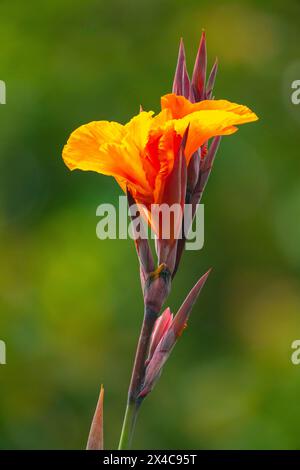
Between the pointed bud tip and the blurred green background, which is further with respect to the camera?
the blurred green background

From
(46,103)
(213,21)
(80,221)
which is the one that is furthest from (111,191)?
(213,21)

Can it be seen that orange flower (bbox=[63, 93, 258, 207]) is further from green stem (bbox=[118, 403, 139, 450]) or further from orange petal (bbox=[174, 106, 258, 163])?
green stem (bbox=[118, 403, 139, 450])

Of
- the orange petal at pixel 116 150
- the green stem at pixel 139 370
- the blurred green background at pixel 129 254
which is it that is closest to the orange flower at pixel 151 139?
the orange petal at pixel 116 150

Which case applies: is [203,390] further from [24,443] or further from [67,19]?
[67,19]

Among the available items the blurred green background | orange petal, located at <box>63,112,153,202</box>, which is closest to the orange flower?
orange petal, located at <box>63,112,153,202</box>

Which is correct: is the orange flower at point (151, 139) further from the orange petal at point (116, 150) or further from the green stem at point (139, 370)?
the green stem at point (139, 370)

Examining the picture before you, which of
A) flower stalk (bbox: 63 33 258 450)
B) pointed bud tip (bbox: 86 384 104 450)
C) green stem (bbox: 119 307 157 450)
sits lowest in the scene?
pointed bud tip (bbox: 86 384 104 450)

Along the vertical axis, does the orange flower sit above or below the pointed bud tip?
above
